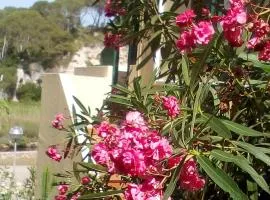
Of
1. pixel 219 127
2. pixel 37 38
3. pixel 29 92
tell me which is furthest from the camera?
pixel 37 38

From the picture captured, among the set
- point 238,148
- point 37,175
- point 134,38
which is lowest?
point 37,175

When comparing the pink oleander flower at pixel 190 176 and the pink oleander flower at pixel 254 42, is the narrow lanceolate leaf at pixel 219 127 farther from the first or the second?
the pink oleander flower at pixel 254 42

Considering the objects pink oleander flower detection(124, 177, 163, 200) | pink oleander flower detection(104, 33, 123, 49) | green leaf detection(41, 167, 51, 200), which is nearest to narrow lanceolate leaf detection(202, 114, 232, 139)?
pink oleander flower detection(124, 177, 163, 200)

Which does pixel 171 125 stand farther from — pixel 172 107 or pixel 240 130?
pixel 240 130

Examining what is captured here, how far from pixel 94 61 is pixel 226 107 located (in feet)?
155

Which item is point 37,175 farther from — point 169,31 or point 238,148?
point 238,148

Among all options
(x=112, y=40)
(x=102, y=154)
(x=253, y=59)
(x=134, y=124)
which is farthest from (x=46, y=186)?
(x=134, y=124)

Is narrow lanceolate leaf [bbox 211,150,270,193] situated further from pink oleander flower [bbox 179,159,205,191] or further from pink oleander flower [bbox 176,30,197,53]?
pink oleander flower [bbox 176,30,197,53]

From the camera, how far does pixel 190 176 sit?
1.76 m

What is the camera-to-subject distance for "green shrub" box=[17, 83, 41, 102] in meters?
44.8

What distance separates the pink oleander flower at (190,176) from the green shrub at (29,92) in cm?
4252

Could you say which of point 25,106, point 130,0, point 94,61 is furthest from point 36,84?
point 130,0

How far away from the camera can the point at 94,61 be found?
161 feet

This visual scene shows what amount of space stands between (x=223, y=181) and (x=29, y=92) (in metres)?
45.4
